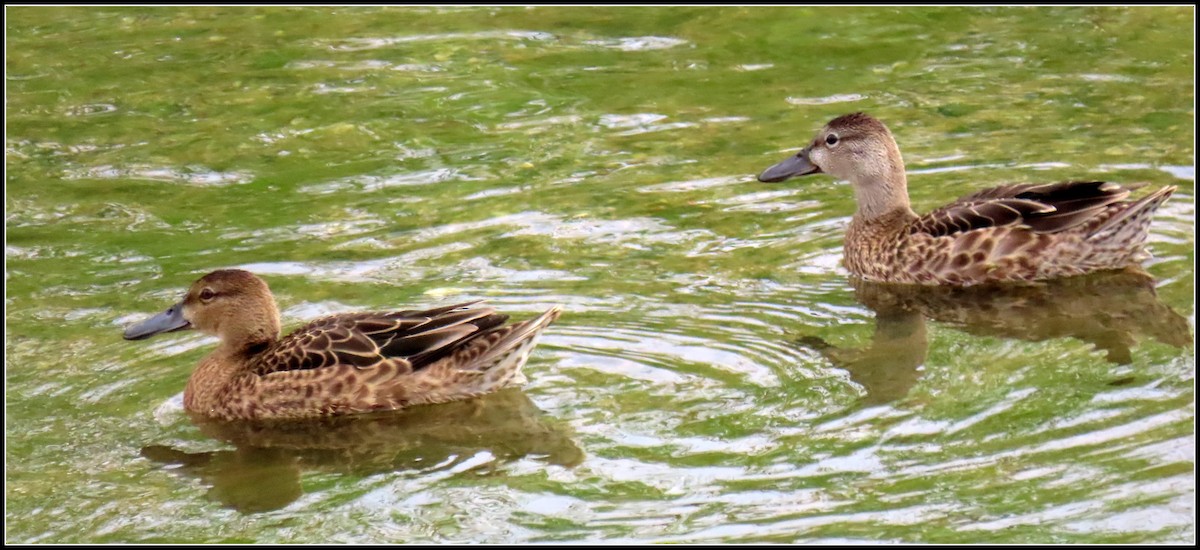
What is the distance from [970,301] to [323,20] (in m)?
7.77

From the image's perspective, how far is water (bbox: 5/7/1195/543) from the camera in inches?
282

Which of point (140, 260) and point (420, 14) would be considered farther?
point (420, 14)

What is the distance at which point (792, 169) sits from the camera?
1106 cm

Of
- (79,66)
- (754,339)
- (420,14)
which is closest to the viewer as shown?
(754,339)

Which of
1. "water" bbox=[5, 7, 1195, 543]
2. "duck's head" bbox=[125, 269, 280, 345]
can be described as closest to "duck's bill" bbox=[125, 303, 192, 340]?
"duck's head" bbox=[125, 269, 280, 345]

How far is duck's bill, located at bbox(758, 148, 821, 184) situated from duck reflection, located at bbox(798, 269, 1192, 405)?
3.36 ft

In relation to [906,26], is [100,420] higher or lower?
lower

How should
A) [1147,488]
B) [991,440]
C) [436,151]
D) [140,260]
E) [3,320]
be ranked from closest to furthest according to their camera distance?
[1147,488] → [991,440] → [3,320] → [140,260] → [436,151]

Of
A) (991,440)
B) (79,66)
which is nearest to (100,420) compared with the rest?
(991,440)

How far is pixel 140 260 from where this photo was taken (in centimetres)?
1052

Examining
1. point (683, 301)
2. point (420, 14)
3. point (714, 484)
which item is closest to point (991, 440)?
point (714, 484)

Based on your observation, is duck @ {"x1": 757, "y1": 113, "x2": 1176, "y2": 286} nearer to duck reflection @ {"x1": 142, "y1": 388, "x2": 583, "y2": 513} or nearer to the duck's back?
the duck's back

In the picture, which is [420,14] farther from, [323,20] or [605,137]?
[605,137]

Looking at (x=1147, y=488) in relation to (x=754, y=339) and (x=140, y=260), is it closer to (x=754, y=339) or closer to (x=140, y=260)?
(x=754, y=339)
